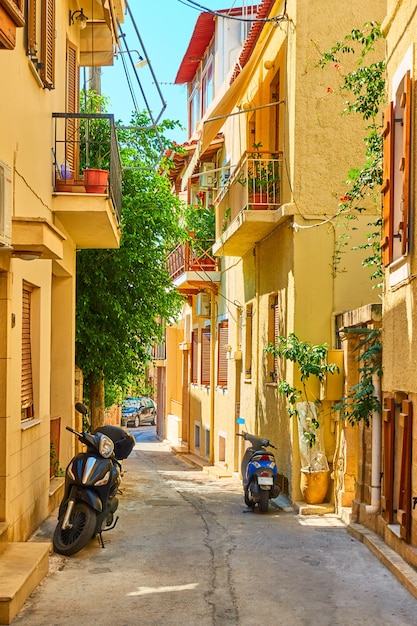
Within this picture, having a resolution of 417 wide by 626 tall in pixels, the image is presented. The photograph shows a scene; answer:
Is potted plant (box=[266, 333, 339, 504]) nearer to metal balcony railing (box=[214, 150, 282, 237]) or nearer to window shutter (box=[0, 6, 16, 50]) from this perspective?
metal balcony railing (box=[214, 150, 282, 237])

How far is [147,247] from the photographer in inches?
721

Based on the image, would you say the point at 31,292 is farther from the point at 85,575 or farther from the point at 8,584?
the point at 8,584

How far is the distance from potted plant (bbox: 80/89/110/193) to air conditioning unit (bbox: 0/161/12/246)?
13.8ft

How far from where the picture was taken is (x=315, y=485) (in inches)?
521

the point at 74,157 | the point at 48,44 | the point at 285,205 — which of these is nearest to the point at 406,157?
the point at 48,44

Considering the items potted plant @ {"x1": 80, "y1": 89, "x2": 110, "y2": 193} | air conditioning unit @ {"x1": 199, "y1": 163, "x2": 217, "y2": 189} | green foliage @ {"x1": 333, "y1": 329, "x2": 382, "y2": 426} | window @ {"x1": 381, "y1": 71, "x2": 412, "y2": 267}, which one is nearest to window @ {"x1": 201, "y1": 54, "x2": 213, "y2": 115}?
air conditioning unit @ {"x1": 199, "y1": 163, "x2": 217, "y2": 189}

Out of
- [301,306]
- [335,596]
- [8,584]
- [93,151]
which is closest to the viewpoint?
[8,584]

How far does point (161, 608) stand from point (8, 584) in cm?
120

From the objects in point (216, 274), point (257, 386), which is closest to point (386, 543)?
point (257, 386)

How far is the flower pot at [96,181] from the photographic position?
12141 millimetres

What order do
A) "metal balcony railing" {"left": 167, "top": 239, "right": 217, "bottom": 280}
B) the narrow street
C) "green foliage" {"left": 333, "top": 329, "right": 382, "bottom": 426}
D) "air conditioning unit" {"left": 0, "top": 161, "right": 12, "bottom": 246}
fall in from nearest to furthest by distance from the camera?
the narrow street, "air conditioning unit" {"left": 0, "top": 161, "right": 12, "bottom": 246}, "green foliage" {"left": 333, "top": 329, "right": 382, "bottom": 426}, "metal balcony railing" {"left": 167, "top": 239, "right": 217, "bottom": 280}

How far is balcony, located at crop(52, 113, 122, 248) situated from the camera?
39.8 feet

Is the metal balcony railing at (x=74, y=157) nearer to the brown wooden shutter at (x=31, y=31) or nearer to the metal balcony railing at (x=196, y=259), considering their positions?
the brown wooden shutter at (x=31, y=31)

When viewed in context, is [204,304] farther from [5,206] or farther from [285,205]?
[5,206]
